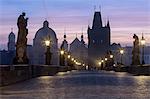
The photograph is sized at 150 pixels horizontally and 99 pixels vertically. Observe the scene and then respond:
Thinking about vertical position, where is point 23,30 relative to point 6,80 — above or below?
above

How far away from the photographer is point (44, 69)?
45188 millimetres

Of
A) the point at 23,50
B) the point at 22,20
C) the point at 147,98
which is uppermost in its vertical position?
the point at 22,20

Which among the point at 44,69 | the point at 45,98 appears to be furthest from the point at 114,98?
the point at 44,69

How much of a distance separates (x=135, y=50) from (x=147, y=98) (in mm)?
41338

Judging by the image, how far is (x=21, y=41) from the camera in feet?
123

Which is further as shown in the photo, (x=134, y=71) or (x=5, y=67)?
(x=134, y=71)

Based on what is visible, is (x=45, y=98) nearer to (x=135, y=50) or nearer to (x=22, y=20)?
(x=22, y=20)

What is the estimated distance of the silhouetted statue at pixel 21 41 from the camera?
3706cm

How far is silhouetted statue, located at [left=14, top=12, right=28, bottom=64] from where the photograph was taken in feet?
122

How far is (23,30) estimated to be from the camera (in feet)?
123

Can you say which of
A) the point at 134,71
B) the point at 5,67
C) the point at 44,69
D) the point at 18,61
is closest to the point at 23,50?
the point at 18,61

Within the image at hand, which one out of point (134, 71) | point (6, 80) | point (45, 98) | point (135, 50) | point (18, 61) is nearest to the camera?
point (45, 98)

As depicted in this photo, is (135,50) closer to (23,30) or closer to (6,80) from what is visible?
(23,30)

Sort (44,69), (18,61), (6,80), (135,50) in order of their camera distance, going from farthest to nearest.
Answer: (135,50)
(44,69)
(18,61)
(6,80)
